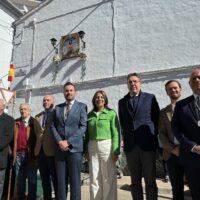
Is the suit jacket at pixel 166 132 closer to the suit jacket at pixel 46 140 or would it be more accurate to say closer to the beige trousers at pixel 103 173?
the beige trousers at pixel 103 173

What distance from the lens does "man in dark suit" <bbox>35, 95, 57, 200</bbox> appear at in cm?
450

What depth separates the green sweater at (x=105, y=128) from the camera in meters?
4.09

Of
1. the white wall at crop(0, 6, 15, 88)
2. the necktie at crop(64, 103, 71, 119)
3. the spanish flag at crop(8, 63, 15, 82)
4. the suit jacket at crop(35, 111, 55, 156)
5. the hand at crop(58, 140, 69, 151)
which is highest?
the white wall at crop(0, 6, 15, 88)

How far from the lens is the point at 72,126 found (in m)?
4.18

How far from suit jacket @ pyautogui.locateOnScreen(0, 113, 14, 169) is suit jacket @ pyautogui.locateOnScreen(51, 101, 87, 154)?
662 millimetres

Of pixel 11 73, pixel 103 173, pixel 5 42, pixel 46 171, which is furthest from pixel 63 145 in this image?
pixel 5 42

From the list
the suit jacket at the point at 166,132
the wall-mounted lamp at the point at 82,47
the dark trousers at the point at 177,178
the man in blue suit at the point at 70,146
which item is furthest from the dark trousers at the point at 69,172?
the wall-mounted lamp at the point at 82,47

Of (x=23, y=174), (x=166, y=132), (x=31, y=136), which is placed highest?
(x=31, y=136)

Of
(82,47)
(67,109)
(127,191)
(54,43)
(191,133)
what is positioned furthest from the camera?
(54,43)

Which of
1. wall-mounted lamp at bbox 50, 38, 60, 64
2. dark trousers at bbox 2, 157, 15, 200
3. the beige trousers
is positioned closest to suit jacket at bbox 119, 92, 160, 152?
the beige trousers

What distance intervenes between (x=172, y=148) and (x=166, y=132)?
0.25 metres

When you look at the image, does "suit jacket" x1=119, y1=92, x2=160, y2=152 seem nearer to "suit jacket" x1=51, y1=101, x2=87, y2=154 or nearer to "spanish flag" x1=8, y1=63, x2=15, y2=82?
"suit jacket" x1=51, y1=101, x2=87, y2=154

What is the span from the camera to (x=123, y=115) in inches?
161

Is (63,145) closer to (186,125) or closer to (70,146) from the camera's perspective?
(70,146)
